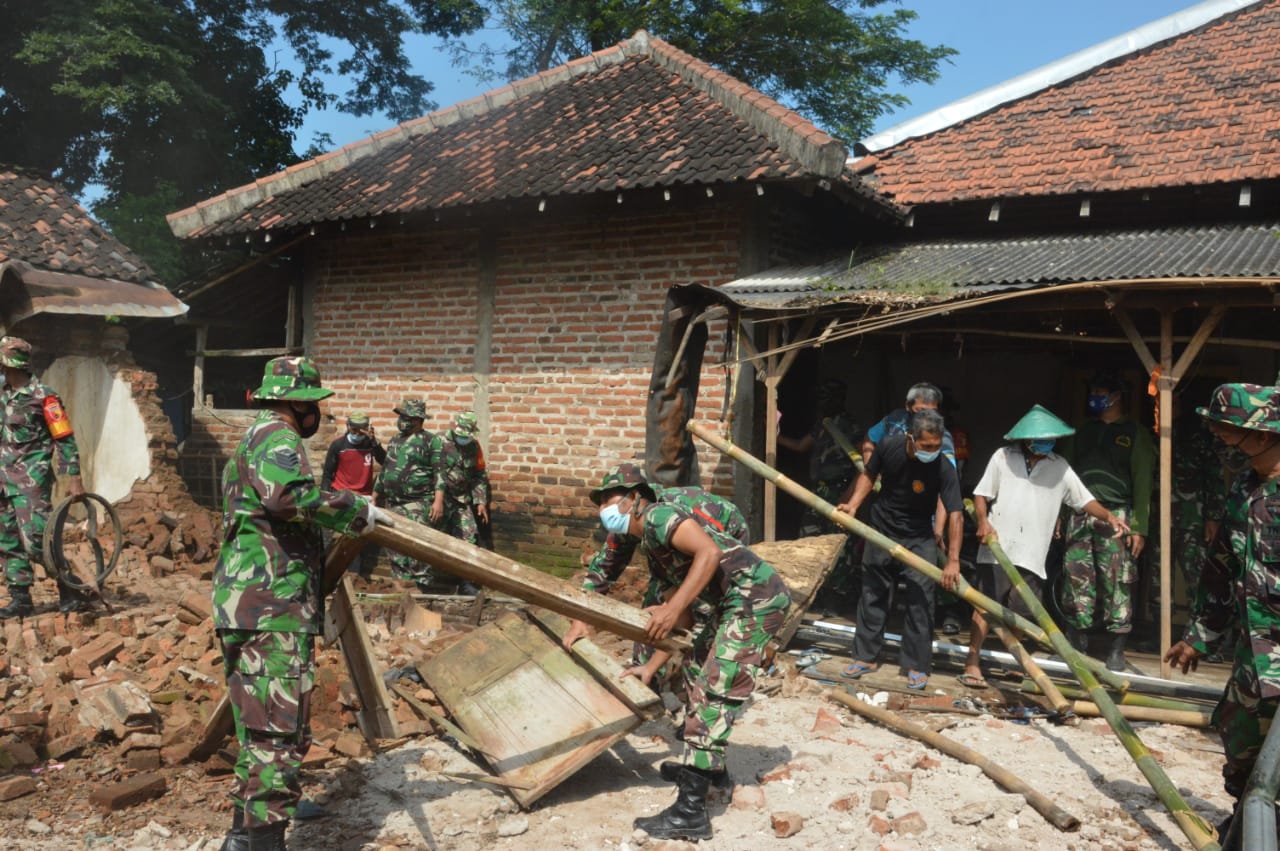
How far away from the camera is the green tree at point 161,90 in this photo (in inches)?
609

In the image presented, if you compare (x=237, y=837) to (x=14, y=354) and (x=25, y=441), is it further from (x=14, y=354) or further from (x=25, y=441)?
(x=14, y=354)

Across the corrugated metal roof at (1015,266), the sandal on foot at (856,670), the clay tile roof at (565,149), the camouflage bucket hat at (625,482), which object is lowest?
the sandal on foot at (856,670)

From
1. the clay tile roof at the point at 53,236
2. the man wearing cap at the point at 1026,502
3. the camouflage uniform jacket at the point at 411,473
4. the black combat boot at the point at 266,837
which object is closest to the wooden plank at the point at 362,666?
the black combat boot at the point at 266,837

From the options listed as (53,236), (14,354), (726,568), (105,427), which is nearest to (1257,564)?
(726,568)

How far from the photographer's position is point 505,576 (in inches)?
160

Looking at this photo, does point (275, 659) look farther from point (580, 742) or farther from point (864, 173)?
point (864, 173)

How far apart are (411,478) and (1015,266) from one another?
210 inches

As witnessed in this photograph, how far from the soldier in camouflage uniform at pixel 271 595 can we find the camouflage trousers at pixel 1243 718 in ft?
11.2

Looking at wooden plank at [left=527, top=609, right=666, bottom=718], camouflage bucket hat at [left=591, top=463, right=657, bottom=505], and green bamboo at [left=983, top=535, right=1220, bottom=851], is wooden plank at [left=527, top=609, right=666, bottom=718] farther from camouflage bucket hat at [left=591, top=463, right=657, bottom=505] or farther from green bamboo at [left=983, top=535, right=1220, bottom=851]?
green bamboo at [left=983, top=535, right=1220, bottom=851]

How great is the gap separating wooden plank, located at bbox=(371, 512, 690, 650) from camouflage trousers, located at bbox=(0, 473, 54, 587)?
4487 mm

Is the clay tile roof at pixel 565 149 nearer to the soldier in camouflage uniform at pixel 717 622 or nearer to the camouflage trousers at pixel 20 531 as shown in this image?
the camouflage trousers at pixel 20 531

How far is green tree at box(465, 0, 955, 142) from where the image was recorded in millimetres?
18141

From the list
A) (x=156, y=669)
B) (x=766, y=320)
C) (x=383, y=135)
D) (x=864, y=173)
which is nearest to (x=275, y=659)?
(x=156, y=669)

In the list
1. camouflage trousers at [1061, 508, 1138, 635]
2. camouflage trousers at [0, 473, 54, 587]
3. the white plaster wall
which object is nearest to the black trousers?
camouflage trousers at [1061, 508, 1138, 635]
